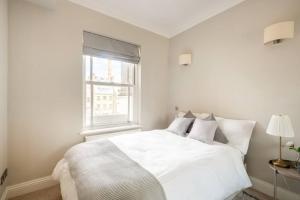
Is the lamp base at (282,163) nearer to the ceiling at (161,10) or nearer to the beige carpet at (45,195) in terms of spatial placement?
the beige carpet at (45,195)

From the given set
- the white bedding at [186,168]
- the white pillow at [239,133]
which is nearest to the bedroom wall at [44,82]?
the white bedding at [186,168]

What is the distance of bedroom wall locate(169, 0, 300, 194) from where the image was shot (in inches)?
73.7

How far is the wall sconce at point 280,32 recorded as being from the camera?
1.72 m

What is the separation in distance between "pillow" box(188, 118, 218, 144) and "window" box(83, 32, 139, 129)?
138 centimetres

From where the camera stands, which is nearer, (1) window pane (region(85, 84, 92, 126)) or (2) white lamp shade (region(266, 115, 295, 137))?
(2) white lamp shade (region(266, 115, 295, 137))

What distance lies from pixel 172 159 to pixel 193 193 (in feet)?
1.11

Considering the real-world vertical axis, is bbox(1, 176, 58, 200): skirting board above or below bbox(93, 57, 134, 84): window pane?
below

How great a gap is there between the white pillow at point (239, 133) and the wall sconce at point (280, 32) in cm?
110

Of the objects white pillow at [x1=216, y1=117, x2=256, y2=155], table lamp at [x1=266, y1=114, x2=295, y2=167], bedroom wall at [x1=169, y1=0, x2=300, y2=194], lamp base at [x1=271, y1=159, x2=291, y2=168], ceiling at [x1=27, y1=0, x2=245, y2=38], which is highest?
ceiling at [x1=27, y1=0, x2=245, y2=38]

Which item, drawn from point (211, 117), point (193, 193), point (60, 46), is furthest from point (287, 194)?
point (60, 46)

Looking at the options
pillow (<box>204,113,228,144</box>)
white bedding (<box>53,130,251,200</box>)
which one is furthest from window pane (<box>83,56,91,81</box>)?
pillow (<box>204,113,228,144</box>)

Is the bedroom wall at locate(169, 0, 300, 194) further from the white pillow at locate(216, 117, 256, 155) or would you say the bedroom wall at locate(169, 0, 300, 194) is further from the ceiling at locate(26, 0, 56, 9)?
the ceiling at locate(26, 0, 56, 9)

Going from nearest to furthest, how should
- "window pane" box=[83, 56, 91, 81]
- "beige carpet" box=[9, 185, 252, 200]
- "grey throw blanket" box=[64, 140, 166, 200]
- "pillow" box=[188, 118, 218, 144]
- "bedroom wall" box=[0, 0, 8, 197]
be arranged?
"grey throw blanket" box=[64, 140, 166, 200] → "bedroom wall" box=[0, 0, 8, 197] → "beige carpet" box=[9, 185, 252, 200] → "pillow" box=[188, 118, 218, 144] → "window pane" box=[83, 56, 91, 81]

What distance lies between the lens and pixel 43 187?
2.14 m
